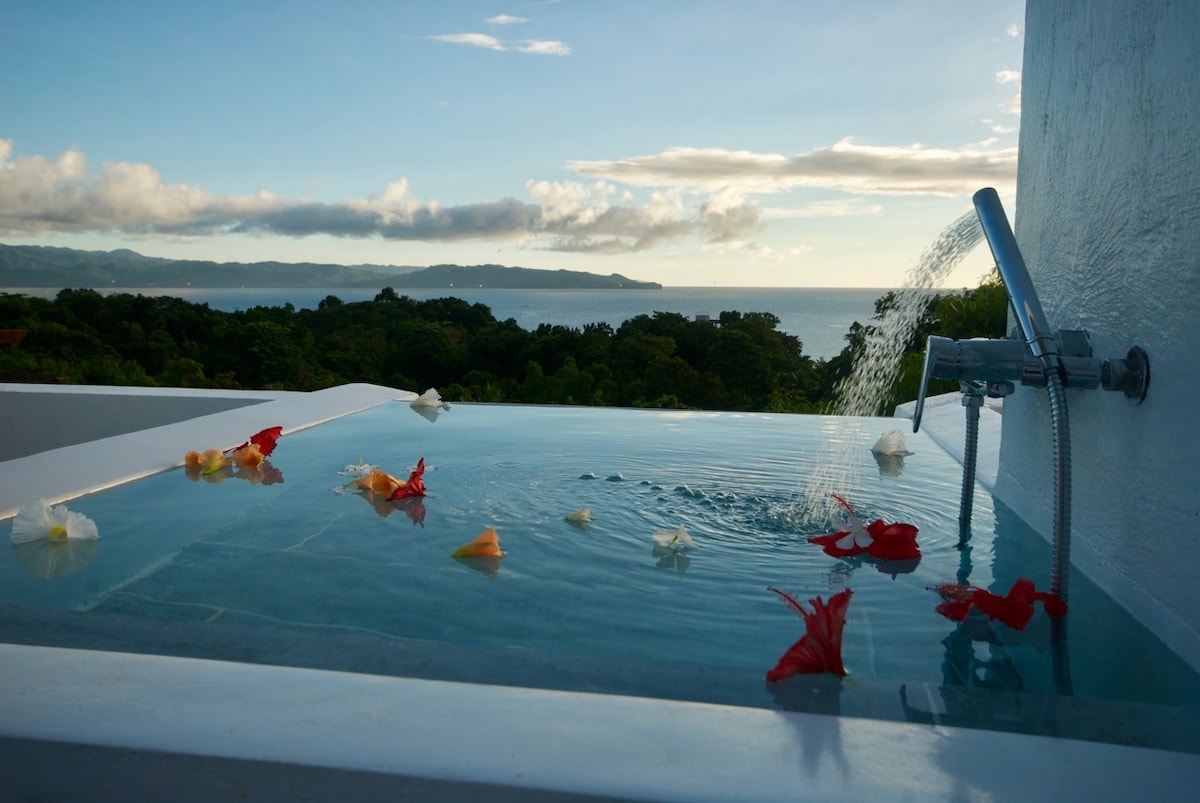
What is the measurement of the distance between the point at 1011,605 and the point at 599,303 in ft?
40.8

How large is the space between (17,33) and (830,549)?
11.0m

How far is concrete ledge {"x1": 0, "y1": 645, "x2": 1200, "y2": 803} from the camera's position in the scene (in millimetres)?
926

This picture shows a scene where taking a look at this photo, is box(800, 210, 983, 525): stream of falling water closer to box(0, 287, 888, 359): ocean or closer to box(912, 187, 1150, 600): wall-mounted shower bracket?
box(912, 187, 1150, 600): wall-mounted shower bracket

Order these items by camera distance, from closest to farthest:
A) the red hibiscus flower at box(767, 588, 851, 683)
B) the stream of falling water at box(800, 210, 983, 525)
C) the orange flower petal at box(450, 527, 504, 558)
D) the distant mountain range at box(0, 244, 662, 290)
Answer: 1. the red hibiscus flower at box(767, 588, 851, 683)
2. the orange flower petal at box(450, 527, 504, 558)
3. the stream of falling water at box(800, 210, 983, 525)
4. the distant mountain range at box(0, 244, 662, 290)

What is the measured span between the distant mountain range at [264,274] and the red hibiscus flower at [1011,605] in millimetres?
11783

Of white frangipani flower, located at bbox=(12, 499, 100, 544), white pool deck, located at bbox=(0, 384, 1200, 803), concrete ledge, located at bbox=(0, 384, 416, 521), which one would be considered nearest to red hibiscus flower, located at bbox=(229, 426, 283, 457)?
concrete ledge, located at bbox=(0, 384, 416, 521)

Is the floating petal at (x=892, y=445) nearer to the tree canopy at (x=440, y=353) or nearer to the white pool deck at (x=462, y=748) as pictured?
the white pool deck at (x=462, y=748)

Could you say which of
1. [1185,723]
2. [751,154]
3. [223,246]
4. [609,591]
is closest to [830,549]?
[609,591]

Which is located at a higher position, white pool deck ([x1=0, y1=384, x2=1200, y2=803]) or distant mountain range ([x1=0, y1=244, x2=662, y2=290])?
distant mountain range ([x1=0, y1=244, x2=662, y2=290])

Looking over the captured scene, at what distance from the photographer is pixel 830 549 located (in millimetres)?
2000

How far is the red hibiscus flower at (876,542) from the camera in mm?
1956

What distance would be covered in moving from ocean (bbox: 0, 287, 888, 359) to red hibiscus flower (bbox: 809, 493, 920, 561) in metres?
6.75

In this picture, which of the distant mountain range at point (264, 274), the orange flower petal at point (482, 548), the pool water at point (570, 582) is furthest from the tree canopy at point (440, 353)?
the orange flower petal at point (482, 548)

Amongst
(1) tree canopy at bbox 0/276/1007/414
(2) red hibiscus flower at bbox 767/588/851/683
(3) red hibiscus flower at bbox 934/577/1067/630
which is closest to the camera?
(2) red hibiscus flower at bbox 767/588/851/683
